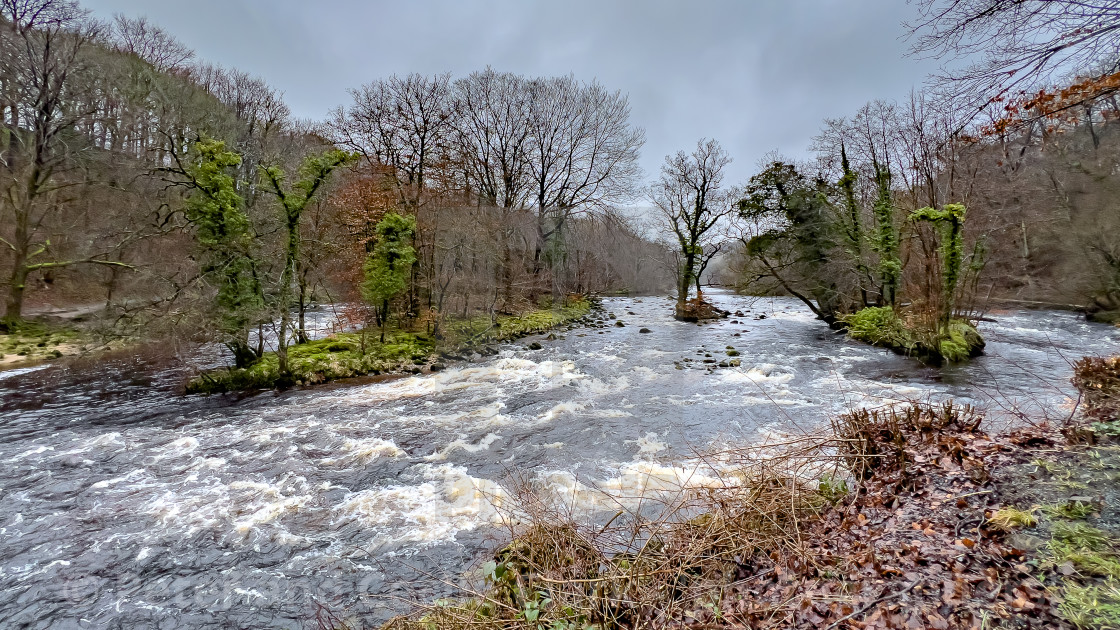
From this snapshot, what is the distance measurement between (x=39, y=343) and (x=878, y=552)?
77.5ft

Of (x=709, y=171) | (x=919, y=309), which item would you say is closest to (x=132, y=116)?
(x=709, y=171)

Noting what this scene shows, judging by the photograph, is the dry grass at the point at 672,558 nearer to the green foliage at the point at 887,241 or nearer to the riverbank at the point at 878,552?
the riverbank at the point at 878,552

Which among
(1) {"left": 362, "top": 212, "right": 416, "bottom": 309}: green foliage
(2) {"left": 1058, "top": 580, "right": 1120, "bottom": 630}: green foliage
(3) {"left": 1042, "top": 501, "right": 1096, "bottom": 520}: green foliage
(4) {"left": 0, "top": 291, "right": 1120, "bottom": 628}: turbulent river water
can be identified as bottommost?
(4) {"left": 0, "top": 291, "right": 1120, "bottom": 628}: turbulent river water

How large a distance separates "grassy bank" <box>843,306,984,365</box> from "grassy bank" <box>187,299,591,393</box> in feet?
45.7

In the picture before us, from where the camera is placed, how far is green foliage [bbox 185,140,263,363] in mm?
11906

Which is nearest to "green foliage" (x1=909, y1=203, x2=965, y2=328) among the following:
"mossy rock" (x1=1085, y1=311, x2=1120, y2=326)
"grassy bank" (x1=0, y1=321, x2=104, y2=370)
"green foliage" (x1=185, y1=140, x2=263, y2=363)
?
"mossy rock" (x1=1085, y1=311, x2=1120, y2=326)

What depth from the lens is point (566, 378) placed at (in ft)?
44.4

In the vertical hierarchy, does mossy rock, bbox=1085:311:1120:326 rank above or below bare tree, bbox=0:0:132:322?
below

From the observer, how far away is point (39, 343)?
1559cm

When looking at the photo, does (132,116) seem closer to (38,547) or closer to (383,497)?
(38,547)

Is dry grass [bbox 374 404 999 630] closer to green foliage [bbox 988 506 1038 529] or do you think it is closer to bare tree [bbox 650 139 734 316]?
green foliage [bbox 988 506 1038 529]

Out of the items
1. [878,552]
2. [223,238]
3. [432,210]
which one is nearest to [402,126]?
[432,210]

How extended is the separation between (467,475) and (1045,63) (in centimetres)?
813

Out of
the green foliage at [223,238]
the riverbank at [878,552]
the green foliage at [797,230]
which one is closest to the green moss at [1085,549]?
the riverbank at [878,552]
